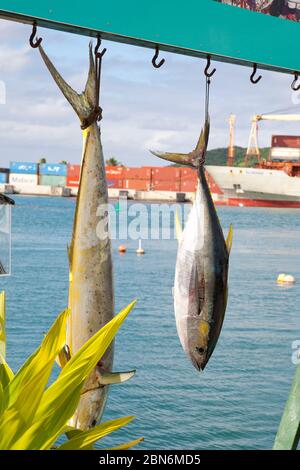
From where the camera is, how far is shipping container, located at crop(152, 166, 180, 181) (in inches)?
1091

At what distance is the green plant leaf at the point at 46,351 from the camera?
1.58 metres

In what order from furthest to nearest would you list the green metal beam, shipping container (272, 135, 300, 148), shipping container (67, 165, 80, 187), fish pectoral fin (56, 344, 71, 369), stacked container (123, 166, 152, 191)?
shipping container (67, 165, 80, 187) < shipping container (272, 135, 300, 148) < stacked container (123, 166, 152, 191) < the green metal beam < fish pectoral fin (56, 344, 71, 369)

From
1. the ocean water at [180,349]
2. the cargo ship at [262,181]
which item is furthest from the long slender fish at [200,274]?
the ocean water at [180,349]

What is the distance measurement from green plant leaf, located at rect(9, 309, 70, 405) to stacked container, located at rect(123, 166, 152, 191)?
24509mm

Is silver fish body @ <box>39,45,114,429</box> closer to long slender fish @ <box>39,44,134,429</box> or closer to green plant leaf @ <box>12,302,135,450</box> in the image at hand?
long slender fish @ <box>39,44,134,429</box>

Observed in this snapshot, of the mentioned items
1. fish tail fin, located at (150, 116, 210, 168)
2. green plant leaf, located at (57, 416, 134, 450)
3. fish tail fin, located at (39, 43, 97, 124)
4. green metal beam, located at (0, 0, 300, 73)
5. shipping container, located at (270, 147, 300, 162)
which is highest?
shipping container, located at (270, 147, 300, 162)

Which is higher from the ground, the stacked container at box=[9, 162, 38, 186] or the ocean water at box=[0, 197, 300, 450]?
the stacked container at box=[9, 162, 38, 186]

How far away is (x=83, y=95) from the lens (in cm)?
177

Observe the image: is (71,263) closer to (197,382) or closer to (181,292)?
(181,292)

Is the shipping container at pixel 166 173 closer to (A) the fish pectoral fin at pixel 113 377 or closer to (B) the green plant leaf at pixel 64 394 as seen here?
(A) the fish pectoral fin at pixel 113 377

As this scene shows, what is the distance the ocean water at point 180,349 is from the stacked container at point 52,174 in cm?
641

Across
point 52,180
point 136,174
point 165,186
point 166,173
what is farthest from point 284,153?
point 52,180

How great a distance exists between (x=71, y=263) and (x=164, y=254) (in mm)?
23847

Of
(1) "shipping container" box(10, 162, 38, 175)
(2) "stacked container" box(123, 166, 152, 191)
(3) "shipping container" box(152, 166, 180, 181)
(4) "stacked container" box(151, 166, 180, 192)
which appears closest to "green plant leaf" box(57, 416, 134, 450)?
(2) "stacked container" box(123, 166, 152, 191)
